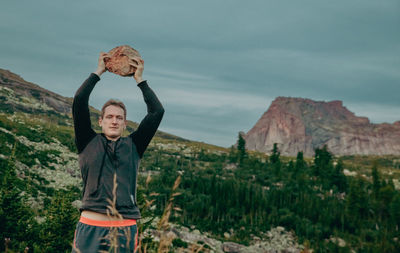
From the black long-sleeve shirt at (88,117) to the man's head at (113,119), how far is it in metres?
0.16

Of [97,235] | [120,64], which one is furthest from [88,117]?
[97,235]

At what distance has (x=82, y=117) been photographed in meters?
3.65

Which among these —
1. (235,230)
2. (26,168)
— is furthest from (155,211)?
(26,168)

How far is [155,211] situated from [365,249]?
122ft

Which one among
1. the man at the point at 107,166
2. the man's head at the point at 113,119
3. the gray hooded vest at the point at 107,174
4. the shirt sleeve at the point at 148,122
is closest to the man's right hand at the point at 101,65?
the man at the point at 107,166

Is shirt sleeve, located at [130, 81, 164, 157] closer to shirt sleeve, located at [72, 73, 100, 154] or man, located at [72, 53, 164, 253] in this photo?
man, located at [72, 53, 164, 253]

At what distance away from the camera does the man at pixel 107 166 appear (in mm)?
3334

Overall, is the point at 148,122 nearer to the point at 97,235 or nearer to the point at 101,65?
the point at 101,65

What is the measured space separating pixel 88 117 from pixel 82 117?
0.07m

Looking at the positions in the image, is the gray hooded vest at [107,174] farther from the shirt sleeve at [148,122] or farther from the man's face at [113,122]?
the shirt sleeve at [148,122]

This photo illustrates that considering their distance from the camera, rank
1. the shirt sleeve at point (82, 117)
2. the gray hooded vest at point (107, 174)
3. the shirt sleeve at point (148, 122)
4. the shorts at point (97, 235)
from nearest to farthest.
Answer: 1. the shorts at point (97, 235)
2. the gray hooded vest at point (107, 174)
3. the shirt sleeve at point (82, 117)
4. the shirt sleeve at point (148, 122)

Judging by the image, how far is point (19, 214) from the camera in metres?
18.1

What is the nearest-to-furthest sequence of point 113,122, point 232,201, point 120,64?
1. point 113,122
2. point 120,64
3. point 232,201

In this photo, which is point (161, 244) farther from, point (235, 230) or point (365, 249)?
point (365, 249)
